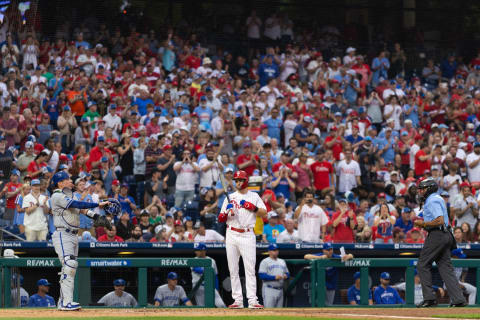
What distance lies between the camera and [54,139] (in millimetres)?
18781

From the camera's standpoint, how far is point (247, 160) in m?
19.1

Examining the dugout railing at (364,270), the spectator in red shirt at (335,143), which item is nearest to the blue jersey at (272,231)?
the dugout railing at (364,270)

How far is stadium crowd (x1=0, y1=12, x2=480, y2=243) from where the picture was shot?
16922 millimetres

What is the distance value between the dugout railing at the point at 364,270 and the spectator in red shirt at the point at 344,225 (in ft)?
10.8

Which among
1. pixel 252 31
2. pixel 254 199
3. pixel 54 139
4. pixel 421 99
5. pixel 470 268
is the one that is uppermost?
pixel 252 31

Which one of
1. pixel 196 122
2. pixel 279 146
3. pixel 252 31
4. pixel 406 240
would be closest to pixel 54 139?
pixel 196 122

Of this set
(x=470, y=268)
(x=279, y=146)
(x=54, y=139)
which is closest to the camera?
(x=470, y=268)

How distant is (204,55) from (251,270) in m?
13.1

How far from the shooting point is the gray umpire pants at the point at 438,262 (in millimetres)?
11461

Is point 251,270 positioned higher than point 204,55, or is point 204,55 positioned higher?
point 204,55

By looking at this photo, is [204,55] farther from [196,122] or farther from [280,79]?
[196,122]

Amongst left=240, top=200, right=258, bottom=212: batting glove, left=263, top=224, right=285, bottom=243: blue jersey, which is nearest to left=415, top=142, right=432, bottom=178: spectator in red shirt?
left=263, top=224, right=285, bottom=243: blue jersey

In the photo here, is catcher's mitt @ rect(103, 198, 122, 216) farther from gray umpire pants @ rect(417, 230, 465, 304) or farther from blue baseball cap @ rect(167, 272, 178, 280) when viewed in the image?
gray umpire pants @ rect(417, 230, 465, 304)

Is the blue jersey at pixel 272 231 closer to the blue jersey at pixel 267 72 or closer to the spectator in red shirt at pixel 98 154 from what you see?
the spectator in red shirt at pixel 98 154
